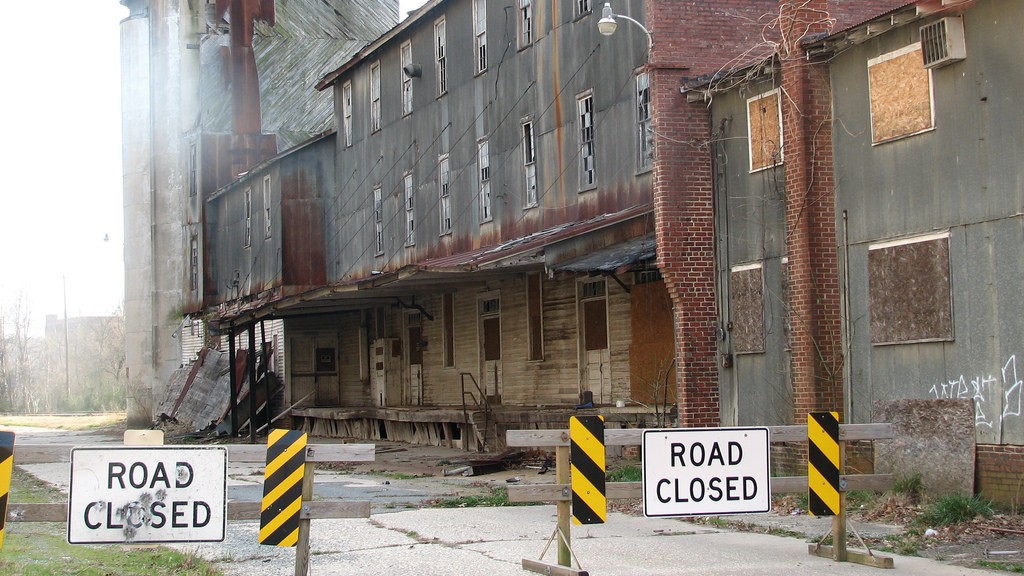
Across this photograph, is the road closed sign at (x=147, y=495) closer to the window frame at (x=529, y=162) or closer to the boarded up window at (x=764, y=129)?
the boarded up window at (x=764, y=129)

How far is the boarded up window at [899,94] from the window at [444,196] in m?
15.2

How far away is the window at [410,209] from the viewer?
1142 inches

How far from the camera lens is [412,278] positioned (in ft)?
70.9

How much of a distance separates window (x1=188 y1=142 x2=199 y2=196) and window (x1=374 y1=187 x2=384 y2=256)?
1387 cm

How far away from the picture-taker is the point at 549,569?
28.4 ft

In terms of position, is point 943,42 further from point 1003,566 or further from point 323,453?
point 323,453

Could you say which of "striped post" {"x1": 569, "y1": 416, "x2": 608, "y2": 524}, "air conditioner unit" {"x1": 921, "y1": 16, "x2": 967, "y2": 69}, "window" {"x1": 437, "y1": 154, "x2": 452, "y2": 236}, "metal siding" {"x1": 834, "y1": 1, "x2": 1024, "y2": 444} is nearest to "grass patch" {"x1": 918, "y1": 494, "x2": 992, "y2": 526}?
"metal siding" {"x1": 834, "y1": 1, "x2": 1024, "y2": 444}

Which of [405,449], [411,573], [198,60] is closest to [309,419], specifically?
[405,449]

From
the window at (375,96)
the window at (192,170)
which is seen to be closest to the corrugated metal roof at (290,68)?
the window at (192,170)

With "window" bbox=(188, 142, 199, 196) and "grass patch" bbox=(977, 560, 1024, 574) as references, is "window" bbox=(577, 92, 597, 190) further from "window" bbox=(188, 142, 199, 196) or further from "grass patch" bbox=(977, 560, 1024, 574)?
"window" bbox=(188, 142, 199, 196)

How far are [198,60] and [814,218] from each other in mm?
34750

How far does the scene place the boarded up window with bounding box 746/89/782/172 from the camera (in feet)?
46.9

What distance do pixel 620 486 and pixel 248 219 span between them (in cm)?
3063

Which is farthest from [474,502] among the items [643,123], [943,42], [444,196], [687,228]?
[444,196]
